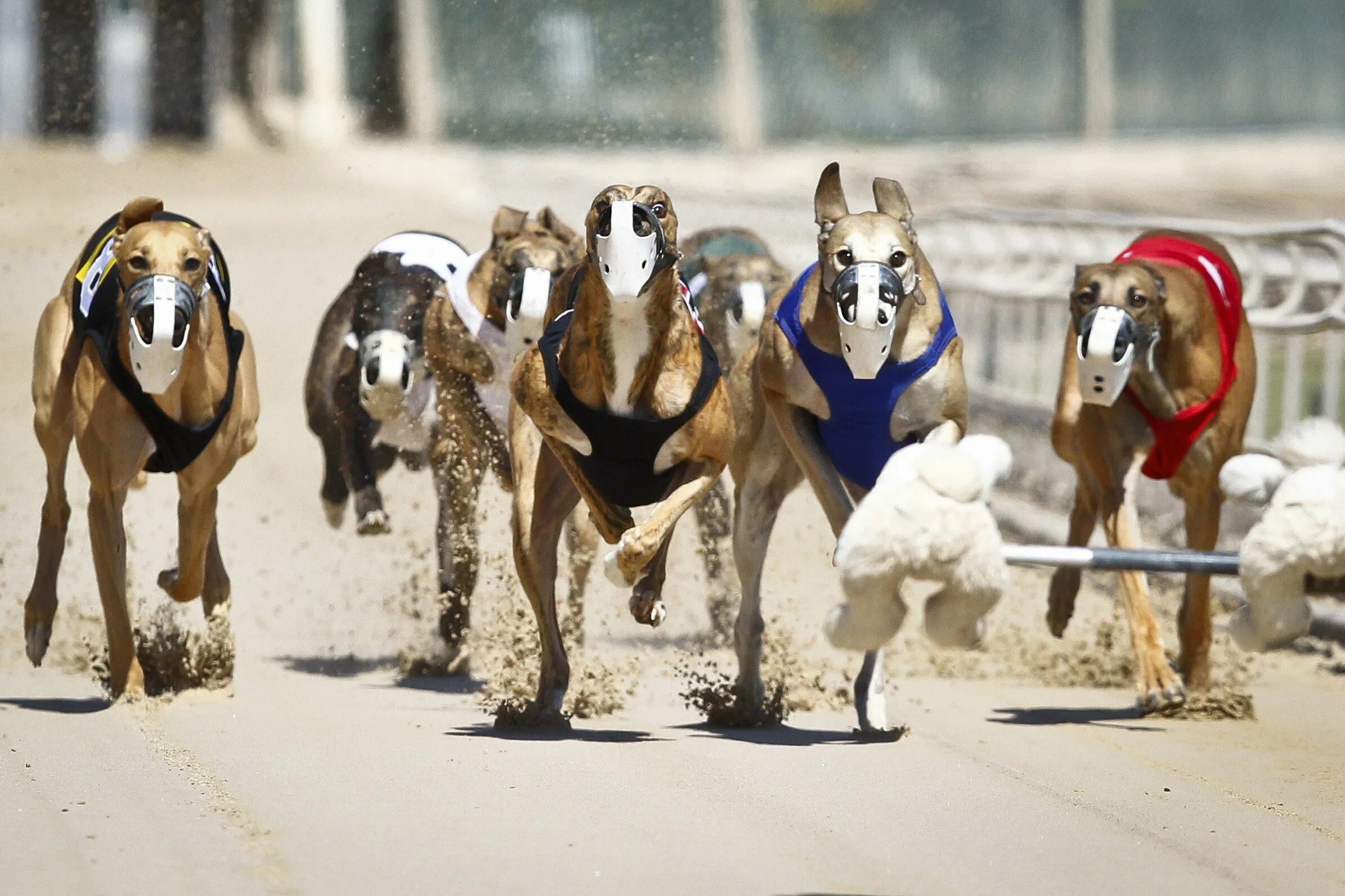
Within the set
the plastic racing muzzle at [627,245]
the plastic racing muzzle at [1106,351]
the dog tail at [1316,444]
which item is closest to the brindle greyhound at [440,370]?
the plastic racing muzzle at [627,245]

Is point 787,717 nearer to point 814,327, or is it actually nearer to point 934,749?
point 934,749

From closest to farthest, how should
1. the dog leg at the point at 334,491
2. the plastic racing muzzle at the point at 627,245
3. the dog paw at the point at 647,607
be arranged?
the plastic racing muzzle at the point at 627,245 → the dog paw at the point at 647,607 → the dog leg at the point at 334,491

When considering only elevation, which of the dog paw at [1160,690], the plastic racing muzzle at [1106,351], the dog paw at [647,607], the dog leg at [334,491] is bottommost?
the dog paw at [1160,690]

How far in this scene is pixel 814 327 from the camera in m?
6.15

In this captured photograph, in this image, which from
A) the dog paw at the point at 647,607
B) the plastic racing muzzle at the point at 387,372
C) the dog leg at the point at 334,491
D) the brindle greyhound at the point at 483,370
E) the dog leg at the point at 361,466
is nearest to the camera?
the dog paw at the point at 647,607

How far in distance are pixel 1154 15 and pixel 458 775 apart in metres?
28.0

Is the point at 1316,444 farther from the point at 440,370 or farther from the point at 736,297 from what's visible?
the point at 440,370

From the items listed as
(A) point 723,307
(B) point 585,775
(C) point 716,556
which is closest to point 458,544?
(C) point 716,556

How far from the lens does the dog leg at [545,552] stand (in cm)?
640

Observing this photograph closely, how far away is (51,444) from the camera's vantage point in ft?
23.6

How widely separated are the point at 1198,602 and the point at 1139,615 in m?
0.39

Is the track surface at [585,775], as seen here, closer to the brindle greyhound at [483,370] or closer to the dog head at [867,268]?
the brindle greyhound at [483,370]

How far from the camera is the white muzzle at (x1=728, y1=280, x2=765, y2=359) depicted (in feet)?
26.2

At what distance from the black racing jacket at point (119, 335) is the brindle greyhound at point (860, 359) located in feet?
6.19
